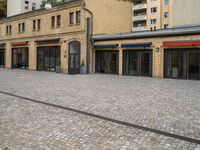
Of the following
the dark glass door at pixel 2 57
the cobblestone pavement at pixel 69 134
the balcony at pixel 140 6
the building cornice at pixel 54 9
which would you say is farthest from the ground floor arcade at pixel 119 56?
the balcony at pixel 140 6

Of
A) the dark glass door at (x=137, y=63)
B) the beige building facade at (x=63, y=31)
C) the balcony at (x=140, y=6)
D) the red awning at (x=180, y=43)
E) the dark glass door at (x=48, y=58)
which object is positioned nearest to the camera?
the red awning at (x=180, y=43)

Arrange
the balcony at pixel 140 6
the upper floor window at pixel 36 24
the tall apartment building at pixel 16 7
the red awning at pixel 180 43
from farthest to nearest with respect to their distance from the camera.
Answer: the tall apartment building at pixel 16 7
the balcony at pixel 140 6
the upper floor window at pixel 36 24
the red awning at pixel 180 43

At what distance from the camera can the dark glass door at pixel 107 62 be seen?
26.7 meters

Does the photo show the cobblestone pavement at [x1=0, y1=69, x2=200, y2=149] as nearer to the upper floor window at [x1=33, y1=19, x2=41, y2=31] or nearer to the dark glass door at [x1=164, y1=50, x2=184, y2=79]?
the dark glass door at [x1=164, y1=50, x2=184, y2=79]

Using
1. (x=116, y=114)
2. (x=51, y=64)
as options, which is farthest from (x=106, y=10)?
(x=116, y=114)

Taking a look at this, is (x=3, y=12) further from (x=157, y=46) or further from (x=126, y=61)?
(x=157, y=46)

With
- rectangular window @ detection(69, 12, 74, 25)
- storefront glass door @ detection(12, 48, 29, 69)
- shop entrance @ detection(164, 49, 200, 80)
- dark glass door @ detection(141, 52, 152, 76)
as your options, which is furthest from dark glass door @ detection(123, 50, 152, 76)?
storefront glass door @ detection(12, 48, 29, 69)

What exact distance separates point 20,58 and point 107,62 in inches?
685

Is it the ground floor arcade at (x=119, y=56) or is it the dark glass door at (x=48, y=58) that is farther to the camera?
the dark glass door at (x=48, y=58)

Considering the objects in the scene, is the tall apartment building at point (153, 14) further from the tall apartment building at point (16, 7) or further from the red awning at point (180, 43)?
the red awning at point (180, 43)

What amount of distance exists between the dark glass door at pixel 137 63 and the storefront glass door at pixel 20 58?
17.5 metres

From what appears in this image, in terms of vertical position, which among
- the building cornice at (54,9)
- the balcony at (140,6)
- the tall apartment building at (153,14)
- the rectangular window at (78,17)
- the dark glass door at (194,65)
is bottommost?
the dark glass door at (194,65)

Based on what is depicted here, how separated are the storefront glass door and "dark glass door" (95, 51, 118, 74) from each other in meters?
13.5

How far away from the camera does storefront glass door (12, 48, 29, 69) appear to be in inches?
1467
